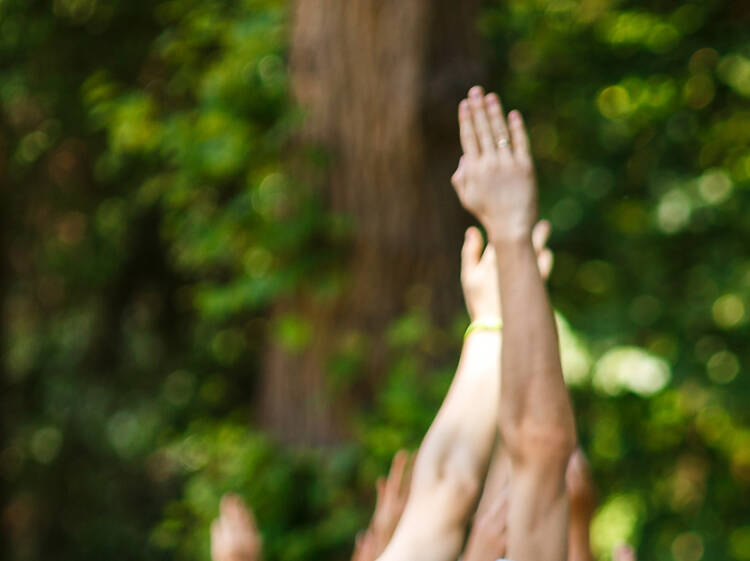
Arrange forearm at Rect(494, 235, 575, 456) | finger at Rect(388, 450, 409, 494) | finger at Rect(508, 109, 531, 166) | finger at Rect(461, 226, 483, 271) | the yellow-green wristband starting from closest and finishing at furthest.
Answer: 1. forearm at Rect(494, 235, 575, 456)
2. finger at Rect(508, 109, 531, 166)
3. the yellow-green wristband
4. finger at Rect(461, 226, 483, 271)
5. finger at Rect(388, 450, 409, 494)

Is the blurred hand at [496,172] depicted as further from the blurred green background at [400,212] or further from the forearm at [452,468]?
the blurred green background at [400,212]

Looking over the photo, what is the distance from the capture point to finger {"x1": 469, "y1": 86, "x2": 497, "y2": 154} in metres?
1.48

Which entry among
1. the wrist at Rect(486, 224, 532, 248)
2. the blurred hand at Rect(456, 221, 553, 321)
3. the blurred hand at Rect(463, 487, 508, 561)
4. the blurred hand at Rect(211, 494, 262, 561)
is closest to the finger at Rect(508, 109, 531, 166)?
the wrist at Rect(486, 224, 532, 248)

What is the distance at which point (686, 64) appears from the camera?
3850mm

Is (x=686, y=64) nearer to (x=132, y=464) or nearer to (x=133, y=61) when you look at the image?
(x=133, y=61)

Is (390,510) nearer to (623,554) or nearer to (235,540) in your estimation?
(235,540)

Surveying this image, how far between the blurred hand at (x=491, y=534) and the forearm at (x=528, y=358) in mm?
173

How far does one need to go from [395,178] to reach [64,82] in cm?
217

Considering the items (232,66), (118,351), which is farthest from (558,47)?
(118,351)

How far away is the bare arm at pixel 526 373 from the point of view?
4.45 feet

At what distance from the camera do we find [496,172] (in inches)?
57.2

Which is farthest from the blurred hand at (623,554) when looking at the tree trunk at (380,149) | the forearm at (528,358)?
the tree trunk at (380,149)

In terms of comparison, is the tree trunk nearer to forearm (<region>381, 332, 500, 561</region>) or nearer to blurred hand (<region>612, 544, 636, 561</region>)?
forearm (<region>381, 332, 500, 561</region>)

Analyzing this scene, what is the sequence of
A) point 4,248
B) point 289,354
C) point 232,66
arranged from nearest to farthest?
point 232,66 < point 289,354 < point 4,248
